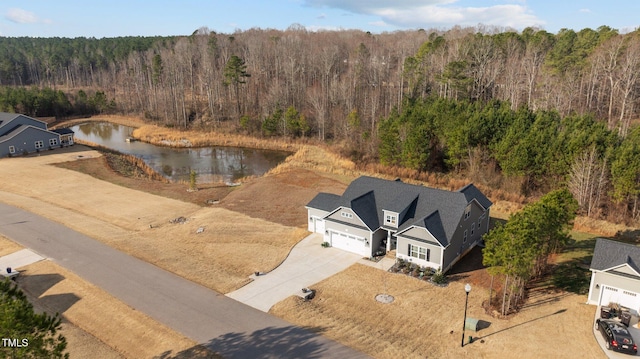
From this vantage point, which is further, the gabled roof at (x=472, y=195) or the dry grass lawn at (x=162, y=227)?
the gabled roof at (x=472, y=195)

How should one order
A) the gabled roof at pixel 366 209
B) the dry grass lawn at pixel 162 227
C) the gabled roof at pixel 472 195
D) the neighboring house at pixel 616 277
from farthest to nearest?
the gabled roof at pixel 472 195 → the gabled roof at pixel 366 209 → the dry grass lawn at pixel 162 227 → the neighboring house at pixel 616 277

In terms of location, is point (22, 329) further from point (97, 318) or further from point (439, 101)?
point (439, 101)

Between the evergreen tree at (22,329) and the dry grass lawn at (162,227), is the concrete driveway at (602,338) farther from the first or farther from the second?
the evergreen tree at (22,329)

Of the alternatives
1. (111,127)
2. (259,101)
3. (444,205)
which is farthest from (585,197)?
(111,127)

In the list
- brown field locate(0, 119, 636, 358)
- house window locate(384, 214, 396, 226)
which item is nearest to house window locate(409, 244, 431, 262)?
brown field locate(0, 119, 636, 358)

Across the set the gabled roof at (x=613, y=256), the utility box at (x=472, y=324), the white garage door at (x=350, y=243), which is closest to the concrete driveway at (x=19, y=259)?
the white garage door at (x=350, y=243)

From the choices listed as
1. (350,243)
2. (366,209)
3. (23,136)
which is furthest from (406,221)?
(23,136)
